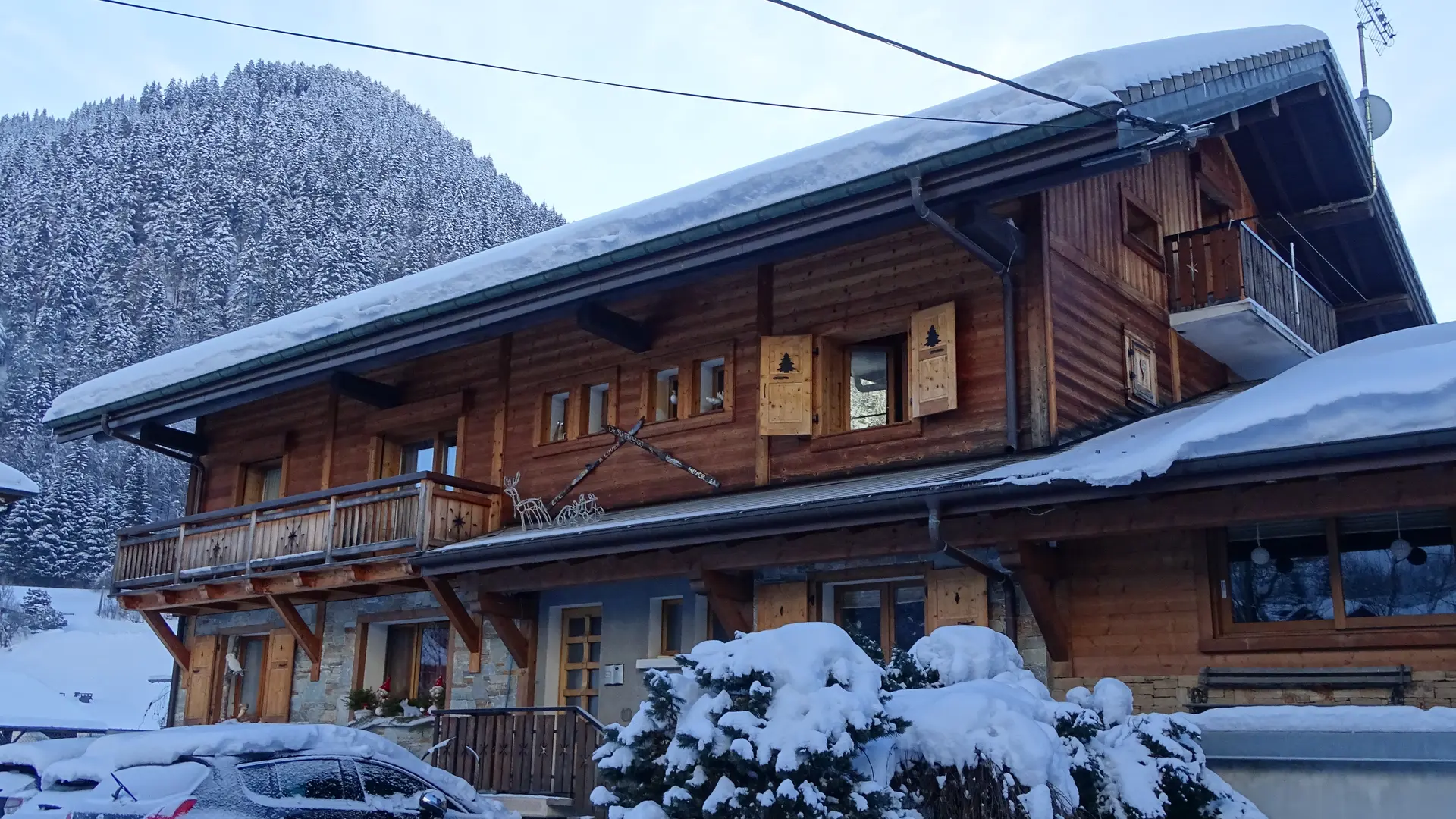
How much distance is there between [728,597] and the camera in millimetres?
13500

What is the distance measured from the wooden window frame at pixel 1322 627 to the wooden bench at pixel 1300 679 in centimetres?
21

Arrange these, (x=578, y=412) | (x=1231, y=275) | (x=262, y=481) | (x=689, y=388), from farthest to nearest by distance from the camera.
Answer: (x=262, y=481) < (x=578, y=412) < (x=689, y=388) < (x=1231, y=275)

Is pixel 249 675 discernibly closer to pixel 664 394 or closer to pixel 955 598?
pixel 664 394

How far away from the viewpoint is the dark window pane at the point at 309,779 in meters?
9.20

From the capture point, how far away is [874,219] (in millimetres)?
12336

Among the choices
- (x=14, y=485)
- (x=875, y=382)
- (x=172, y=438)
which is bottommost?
(x=14, y=485)

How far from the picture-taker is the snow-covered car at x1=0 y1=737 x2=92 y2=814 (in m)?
11.0

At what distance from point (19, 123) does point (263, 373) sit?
138625mm

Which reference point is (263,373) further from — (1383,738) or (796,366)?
(1383,738)

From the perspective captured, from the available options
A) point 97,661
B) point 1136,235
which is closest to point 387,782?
point 1136,235

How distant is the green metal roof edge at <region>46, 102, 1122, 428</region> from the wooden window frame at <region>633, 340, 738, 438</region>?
1708 mm

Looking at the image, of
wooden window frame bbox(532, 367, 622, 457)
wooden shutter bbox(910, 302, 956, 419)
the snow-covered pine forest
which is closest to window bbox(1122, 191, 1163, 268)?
wooden shutter bbox(910, 302, 956, 419)

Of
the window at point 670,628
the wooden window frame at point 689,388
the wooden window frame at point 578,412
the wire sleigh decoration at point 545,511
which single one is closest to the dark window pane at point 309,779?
the window at point 670,628

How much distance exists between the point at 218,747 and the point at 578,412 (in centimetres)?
767
